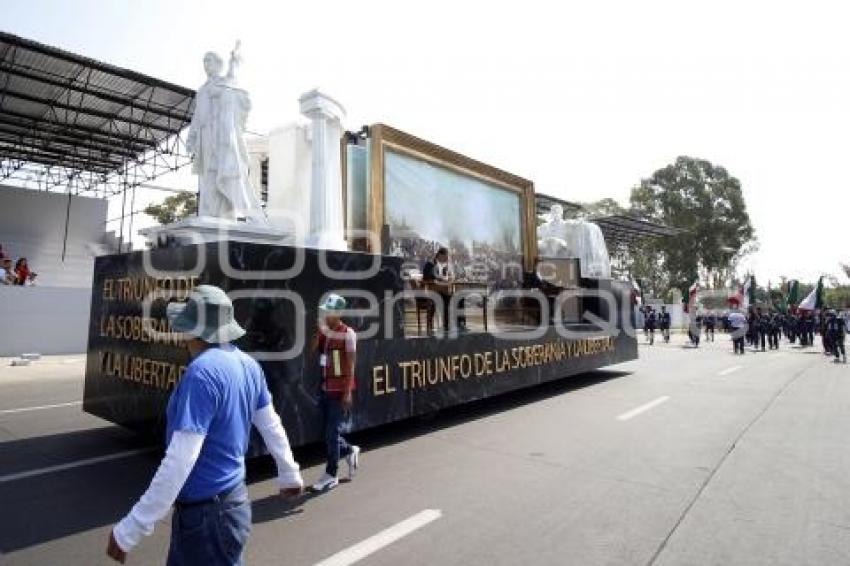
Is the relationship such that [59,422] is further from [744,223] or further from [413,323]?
[744,223]

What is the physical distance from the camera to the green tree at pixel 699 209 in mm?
51094

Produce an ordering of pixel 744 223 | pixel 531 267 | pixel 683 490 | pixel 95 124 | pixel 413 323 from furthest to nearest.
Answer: pixel 744 223
pixel 95 124
pixel 531 267
pixel 413 323
pixel 683 490

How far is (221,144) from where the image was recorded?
823 cm

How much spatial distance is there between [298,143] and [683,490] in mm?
7125

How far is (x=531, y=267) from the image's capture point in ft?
45.5

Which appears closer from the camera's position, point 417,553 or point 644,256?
point 417,553

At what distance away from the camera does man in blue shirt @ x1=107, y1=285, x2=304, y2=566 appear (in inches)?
88.3

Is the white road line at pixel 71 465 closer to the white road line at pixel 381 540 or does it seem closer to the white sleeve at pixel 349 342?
the white sleeve at pixel 349 342

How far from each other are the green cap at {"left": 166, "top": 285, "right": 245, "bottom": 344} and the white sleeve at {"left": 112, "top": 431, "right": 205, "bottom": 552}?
465 mm

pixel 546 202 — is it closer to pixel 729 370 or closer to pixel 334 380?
pixel 729 370

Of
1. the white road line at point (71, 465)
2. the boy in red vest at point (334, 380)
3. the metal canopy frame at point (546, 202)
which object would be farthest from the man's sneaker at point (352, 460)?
the metal canopy frame at point (546, 202)

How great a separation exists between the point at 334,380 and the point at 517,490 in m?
1.97

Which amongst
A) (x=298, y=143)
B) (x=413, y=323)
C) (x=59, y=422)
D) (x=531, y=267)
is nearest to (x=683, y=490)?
(x=413, y=323)

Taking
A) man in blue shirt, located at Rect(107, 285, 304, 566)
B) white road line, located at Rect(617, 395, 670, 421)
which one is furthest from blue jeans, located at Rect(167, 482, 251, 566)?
white road line, located at Rect(617, 395, 670, 421)
